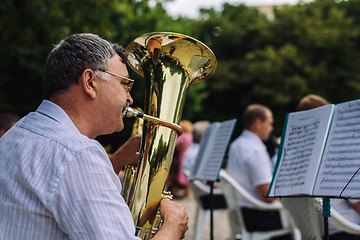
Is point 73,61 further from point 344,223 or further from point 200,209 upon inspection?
point 200,209

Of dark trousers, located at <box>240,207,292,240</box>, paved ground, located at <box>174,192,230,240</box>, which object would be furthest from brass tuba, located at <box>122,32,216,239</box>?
paved ground, located at <box>174,192,230,240</box>

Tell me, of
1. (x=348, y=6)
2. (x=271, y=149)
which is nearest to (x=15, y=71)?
(x=271, y=149)

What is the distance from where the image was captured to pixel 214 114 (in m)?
20.2

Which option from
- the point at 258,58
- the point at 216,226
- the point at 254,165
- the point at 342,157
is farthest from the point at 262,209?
the point at 258,58

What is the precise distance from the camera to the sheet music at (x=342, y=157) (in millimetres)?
1840

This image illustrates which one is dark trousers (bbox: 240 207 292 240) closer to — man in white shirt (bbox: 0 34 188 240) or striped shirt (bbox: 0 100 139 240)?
man in white shirt (bbox: 0 34 188 240)

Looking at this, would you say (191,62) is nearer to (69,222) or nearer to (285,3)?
(69,222)

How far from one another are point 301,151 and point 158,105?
824mm

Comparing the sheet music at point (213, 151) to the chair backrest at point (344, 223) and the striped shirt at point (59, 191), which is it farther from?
the striped shirt at point (59, 191)

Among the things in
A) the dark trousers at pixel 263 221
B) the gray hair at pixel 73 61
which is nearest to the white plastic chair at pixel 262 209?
the dark trousers at pixel 263 221

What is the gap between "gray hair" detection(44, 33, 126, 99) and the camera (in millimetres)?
1584

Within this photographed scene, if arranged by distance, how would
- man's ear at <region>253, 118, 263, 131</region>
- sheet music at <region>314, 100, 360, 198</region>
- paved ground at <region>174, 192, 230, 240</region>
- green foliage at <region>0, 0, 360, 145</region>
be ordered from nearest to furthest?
sheet music at <region>314, 100, 360, 198</region>, man's ear at <region>253, 118, 263, 131</region>, paved ground at <region>174, 192, 230, 240</region>, green foliage at <region>0, 0, 360, 145</region>

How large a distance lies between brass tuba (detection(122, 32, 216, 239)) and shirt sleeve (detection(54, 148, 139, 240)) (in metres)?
0.50

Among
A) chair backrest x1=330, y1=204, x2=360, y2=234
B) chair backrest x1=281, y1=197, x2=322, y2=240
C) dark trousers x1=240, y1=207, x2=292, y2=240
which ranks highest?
chair backrest x1=330, y1=204, x2=360, y2=234
